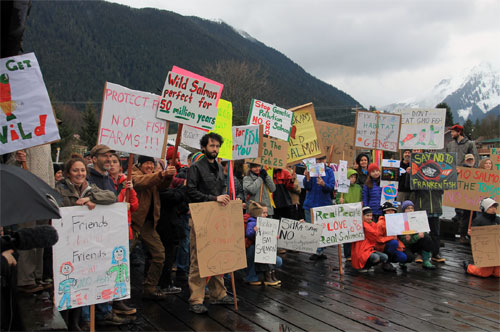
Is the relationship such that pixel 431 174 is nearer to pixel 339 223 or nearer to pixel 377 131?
pixel 377 131

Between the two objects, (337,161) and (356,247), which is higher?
(337,161)

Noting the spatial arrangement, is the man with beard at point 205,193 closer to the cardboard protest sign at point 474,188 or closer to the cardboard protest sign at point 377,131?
the cardboard protest sign at point 377,131

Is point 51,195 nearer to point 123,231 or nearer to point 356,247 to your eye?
point 123,231

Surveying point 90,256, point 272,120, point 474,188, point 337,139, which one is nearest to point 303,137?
point 272,120

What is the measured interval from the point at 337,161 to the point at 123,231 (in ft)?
23.3

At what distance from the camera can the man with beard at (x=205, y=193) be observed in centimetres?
522

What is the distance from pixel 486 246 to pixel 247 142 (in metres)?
4.30

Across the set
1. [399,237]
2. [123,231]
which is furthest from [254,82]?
[123,231]

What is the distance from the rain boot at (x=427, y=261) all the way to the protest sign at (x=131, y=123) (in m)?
5.17

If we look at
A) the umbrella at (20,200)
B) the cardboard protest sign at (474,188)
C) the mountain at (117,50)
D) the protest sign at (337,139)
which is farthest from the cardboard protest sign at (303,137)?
the mountain at (117,50)

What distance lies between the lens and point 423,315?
209 inches

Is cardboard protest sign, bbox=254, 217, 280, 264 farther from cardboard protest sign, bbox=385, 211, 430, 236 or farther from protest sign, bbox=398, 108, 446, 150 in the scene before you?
protest sign, bbox=398, 108, 446, 150

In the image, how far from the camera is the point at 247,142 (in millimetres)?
6656

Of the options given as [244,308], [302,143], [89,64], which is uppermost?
[89,64]
